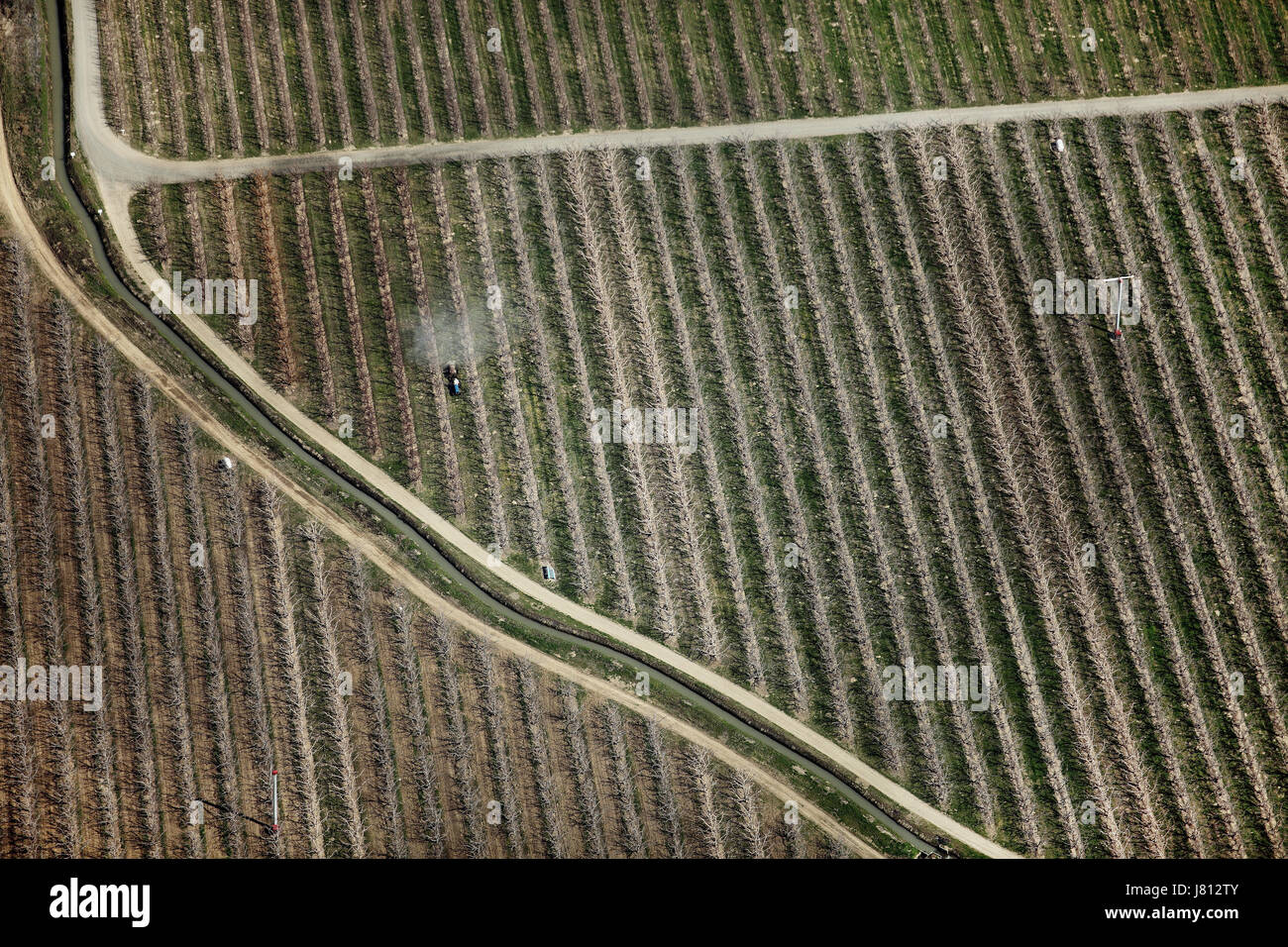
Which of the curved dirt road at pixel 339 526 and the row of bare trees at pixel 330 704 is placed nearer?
the row of bare trees at pixel 330 704

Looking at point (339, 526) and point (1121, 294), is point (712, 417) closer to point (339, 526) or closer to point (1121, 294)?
point (339, 526)

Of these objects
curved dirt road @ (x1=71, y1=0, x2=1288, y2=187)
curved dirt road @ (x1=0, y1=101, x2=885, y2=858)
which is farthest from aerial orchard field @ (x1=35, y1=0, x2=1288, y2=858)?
curved dirt road @ (x1=0, y1=101, x2=885, y2=858)

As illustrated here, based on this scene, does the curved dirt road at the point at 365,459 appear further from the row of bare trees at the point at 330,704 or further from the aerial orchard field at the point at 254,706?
the row of bare trees at the point at 330,704

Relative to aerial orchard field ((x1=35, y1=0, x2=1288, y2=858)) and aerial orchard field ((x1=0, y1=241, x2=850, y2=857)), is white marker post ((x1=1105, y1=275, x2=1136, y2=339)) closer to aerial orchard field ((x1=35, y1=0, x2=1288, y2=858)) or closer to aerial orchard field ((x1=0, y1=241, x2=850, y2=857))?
aerial orchard field ((x1=35, y1=0, x2=1288, y2=858))

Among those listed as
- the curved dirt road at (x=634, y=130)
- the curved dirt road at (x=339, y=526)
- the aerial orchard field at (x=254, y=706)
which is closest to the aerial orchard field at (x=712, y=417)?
the aerial orchard field at (x=254, y=706)

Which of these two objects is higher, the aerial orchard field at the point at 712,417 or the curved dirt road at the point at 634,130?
the curved dirt road at the point at 634,130

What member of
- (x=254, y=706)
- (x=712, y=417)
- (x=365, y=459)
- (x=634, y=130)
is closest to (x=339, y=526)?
(x=365, y=459)

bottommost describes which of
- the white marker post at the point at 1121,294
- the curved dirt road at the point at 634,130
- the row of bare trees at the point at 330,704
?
the row of bare trees at the point at 330,704

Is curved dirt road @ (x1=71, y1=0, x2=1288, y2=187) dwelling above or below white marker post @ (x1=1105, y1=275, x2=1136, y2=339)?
above

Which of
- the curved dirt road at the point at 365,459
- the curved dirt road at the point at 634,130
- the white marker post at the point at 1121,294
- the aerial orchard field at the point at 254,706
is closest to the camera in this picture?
the aerial orchard field at the point at 254,706
